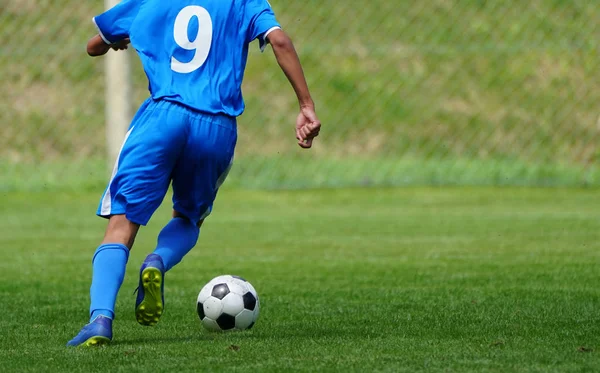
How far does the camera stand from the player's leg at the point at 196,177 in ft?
14.9

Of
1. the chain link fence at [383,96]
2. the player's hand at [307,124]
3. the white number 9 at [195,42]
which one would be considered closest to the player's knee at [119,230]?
the white number 9 at [195,42]

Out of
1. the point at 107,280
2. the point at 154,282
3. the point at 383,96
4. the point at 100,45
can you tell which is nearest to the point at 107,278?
the point at 107,280

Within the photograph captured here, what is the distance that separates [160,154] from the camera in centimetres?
445

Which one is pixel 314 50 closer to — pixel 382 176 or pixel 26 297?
pixel 382 176

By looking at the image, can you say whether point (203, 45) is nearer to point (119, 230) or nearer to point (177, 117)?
point (177, 117)

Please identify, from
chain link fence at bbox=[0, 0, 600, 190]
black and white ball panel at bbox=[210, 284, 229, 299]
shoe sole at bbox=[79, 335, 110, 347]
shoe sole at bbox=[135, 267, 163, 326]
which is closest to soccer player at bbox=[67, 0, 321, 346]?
shoe sole at bbox=[135, 267, 163, 326]

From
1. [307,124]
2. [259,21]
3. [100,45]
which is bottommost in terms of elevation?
[307,124]

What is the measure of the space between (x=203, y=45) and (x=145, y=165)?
558 millimetres

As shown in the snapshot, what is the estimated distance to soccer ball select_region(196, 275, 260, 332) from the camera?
15.7ft

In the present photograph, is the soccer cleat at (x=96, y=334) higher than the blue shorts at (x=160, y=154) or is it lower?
lower

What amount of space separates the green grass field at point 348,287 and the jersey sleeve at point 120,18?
1.30 meters

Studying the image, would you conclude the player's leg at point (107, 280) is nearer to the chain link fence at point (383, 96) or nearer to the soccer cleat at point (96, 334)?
the soccer cleat at point (96, 334)

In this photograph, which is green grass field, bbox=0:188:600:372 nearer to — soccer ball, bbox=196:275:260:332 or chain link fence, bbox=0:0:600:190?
soccer ball, bbox=196:275:260:332

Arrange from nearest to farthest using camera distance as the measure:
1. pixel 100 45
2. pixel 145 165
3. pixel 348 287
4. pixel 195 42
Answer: pixel 145 165, pixel 195 42, pixel 100 45, pixel 348 287
